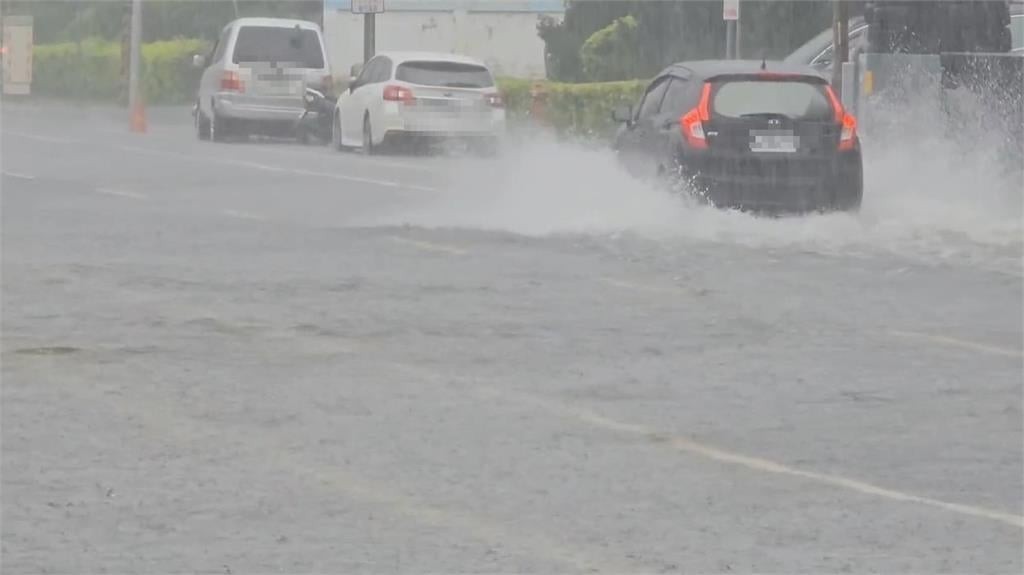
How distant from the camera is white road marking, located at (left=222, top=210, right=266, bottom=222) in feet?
68.1

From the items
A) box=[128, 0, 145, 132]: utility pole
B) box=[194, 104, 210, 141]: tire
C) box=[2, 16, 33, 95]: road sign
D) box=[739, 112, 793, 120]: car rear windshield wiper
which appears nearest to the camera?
box=[739, 112, 793, 120]: car rear windshield wiper

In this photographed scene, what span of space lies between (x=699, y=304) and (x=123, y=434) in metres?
5.50

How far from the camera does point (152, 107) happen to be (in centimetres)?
6550

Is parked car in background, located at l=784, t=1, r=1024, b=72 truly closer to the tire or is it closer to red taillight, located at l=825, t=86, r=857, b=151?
red taillight, located at l=825, t=86, r=857, b=151

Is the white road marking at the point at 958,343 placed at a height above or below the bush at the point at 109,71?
below

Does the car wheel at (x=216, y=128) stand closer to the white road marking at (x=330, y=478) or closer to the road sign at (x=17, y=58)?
the white road marking at (x=330, y=478)

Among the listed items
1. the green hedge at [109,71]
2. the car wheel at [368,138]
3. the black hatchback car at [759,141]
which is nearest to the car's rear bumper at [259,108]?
the car wheel at [368,138]

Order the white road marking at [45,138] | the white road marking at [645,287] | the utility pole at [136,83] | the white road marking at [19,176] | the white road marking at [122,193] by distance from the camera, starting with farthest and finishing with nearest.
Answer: the utility pole at [136,83], the white road marking at [45,138], the white road marking at [19,176], the white road marking at [122,193], the white road marking at [645,287]

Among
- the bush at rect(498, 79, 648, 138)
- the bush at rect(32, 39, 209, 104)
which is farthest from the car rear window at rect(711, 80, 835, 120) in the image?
the bush at rect(32, 39, 209, 104)

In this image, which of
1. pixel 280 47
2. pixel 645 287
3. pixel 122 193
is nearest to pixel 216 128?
pixel 280 47

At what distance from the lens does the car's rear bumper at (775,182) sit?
1997 cm

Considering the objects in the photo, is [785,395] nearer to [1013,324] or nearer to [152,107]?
[1013,324]

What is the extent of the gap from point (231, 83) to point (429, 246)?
66.4 ft

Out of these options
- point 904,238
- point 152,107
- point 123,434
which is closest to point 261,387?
point 123,434
